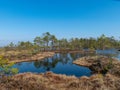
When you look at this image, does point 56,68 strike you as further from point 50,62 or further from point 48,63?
point 50,62

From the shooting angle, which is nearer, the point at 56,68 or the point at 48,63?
the point at 56,68

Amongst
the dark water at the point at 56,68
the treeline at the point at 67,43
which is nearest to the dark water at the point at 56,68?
the dark water at the point at 56,68

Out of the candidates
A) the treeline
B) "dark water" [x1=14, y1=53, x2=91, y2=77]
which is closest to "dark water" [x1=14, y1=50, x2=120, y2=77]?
"dark water" [x1=14, y1=53, x2=91, y2=77]

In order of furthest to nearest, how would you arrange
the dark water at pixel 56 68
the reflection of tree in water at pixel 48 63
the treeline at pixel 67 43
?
1. the treeline at pixel 67 43
2. the reflection of tree in water at pixel 48 63
3. the dark water at pixel 56 68

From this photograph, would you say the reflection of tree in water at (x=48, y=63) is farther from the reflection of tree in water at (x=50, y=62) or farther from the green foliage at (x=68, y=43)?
the green foliage at (x=68, y=43)

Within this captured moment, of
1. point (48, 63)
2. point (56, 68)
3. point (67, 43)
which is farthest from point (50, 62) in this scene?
point (67, 43)

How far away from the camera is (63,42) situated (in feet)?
282

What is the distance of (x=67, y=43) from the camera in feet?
286

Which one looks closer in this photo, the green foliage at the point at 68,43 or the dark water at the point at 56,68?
the dark water at the point at 56,68

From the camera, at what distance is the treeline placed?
7505 centimetres

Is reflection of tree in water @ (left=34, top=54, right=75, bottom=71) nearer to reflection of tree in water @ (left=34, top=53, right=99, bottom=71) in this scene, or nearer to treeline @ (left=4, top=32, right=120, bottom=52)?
reflection of tree in water @ (left=34, top=53, right=99, bottom=71)

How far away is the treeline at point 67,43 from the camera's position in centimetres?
7505

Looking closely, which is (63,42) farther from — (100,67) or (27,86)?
(27,86)

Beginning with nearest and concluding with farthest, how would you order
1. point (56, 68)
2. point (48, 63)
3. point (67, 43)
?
point (56, 68) → point (48, 63) → point (67, 43)
